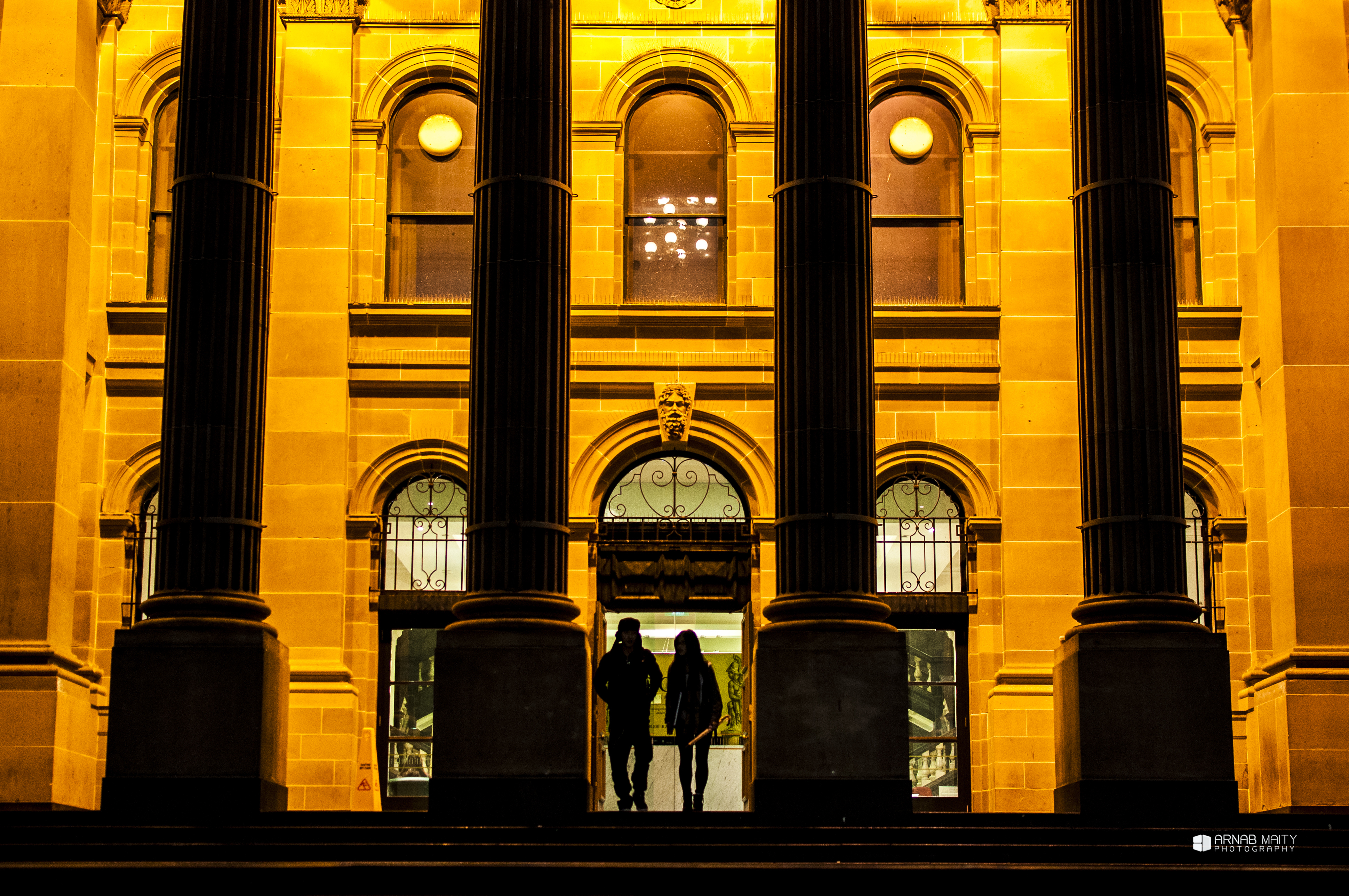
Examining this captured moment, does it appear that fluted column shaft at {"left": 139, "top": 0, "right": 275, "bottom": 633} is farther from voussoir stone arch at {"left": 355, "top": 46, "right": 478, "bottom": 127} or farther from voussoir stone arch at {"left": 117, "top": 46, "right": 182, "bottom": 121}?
voussoir stone arch at {"left": 117, "top": 46, "right": 182, "bottom": 121}

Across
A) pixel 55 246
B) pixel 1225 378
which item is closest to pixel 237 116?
pixel 55 246

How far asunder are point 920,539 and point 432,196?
8244mm

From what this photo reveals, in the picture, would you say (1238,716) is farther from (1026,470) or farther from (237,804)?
(237,804)

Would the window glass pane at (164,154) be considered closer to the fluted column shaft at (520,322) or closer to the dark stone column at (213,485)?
the dark stone column at (213,485)

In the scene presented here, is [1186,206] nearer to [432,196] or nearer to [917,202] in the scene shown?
[917,202]

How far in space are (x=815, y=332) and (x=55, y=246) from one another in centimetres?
880

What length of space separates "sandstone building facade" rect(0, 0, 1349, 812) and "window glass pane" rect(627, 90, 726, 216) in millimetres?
53

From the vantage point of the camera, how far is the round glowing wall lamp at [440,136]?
2427 centimetres

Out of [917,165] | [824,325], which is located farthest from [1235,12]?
[824,325]

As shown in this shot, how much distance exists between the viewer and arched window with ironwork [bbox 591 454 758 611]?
23141 mm

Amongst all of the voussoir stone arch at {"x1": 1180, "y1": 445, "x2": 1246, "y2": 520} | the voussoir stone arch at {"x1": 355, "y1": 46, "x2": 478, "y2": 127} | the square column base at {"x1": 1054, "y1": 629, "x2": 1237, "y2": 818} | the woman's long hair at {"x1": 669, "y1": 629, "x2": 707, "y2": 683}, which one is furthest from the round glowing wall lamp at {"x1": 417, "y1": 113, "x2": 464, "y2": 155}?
the square column base at {"x1": 1054, "y1": 629, "x2": 1237, "y2": 818}

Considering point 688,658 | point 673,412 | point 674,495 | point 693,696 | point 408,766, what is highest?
point 673,412

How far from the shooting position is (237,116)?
17.6 m

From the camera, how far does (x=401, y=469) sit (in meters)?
23.2
